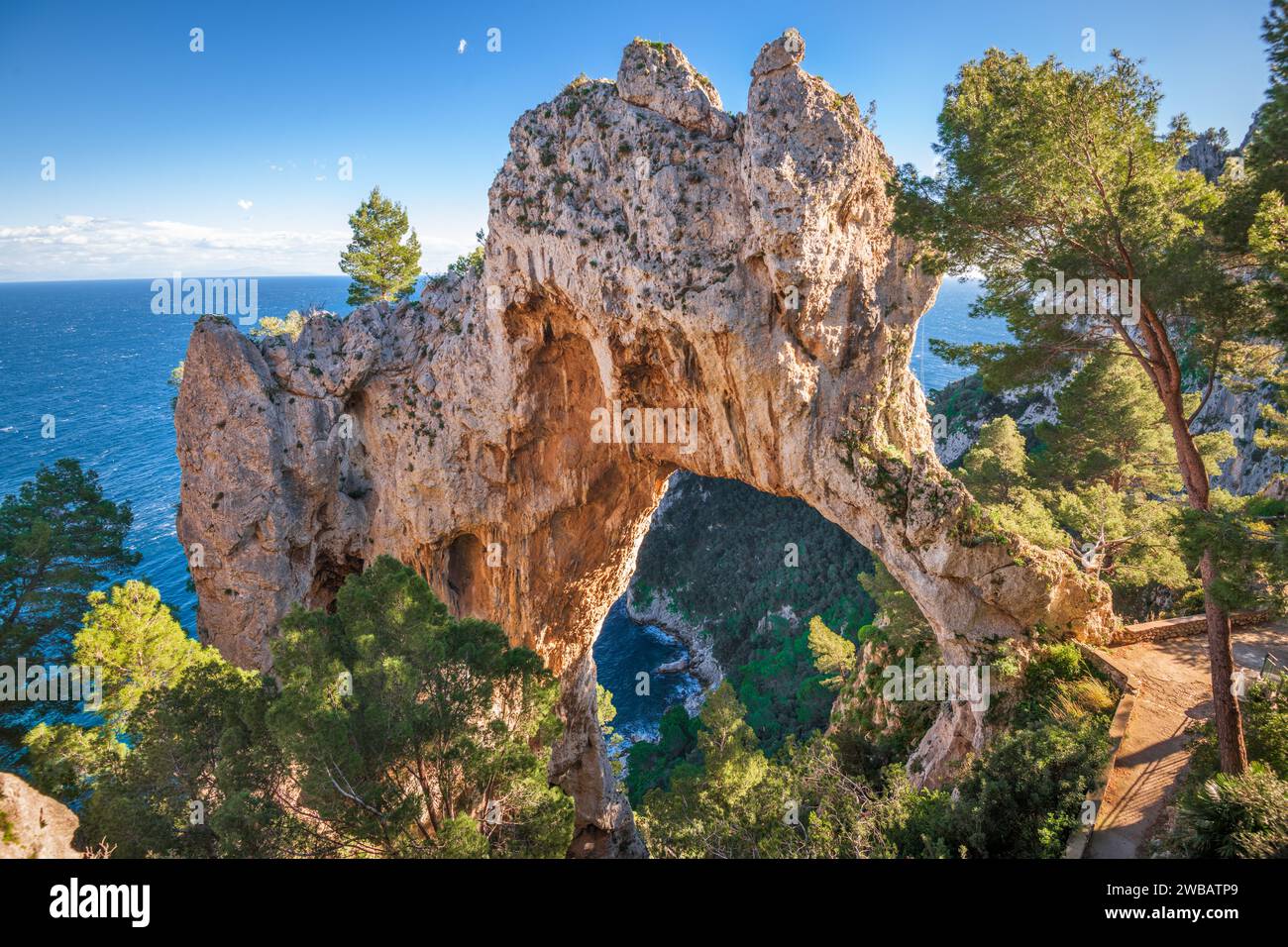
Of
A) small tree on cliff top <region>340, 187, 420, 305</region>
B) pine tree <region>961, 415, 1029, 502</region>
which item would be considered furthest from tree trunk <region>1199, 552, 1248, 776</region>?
small tree on cliff top <region>340, 187, 420, 305</region>

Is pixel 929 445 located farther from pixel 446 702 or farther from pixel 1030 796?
pixel 446 702

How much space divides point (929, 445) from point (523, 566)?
45.6 feet

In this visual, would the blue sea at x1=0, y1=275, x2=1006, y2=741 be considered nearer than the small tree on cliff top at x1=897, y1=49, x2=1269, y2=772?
No

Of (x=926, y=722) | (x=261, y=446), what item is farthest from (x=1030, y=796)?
(x=261, y=446)

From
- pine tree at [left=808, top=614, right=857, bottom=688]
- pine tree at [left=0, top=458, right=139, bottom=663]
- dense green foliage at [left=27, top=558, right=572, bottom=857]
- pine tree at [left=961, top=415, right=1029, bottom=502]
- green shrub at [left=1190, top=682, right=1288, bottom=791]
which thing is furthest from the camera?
pine tree at [left=808, top=614, right=857, bottom=688]

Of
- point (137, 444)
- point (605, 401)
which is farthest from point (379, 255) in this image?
point (137, 444)

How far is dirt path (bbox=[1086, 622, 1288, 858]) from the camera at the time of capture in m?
9.95

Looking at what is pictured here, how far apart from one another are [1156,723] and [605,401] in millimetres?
15752

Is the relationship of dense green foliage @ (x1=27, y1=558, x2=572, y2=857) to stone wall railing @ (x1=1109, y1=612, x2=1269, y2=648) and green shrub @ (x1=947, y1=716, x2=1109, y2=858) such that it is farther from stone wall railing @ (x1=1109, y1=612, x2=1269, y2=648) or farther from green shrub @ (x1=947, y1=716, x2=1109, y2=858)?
stone wall railing @ (x1=1109, y1=612, x2=1269, y2=648)

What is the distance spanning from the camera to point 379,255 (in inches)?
1054

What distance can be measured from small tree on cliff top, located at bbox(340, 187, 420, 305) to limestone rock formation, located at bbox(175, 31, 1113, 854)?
5.52m

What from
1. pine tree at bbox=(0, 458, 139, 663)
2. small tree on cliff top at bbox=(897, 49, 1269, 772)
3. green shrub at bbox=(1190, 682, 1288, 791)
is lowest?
green shrub at bbox=(1190, 682, 1288, 791)

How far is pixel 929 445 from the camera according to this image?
53.7 ft
